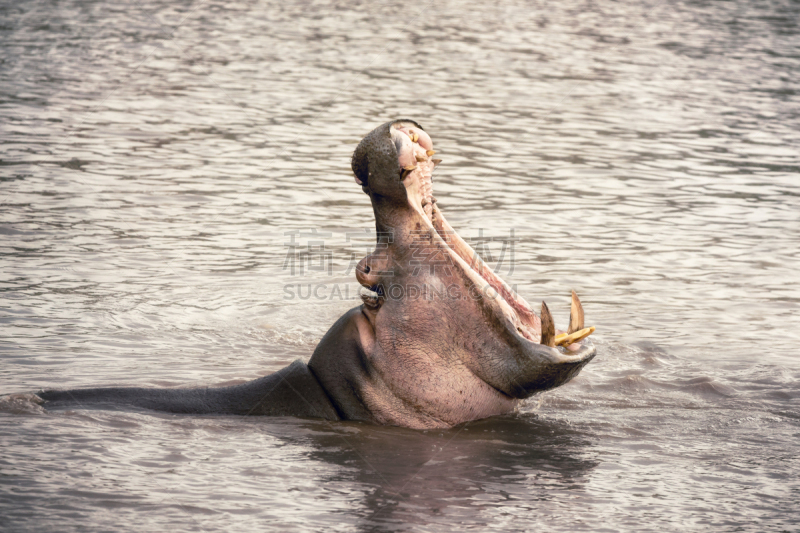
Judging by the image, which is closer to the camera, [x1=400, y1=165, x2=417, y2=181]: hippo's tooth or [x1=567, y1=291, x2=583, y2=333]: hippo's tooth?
[x1=400, y1=165, x2=417, y2=181]: hippo's tooth

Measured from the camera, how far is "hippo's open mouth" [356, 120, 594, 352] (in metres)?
5.07

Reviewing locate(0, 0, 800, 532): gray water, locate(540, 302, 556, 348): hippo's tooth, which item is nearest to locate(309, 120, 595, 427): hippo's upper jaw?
locate(540, 302, 556, 348): hippo's tooth

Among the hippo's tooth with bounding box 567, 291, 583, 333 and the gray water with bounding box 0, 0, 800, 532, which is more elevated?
the hippo's tooth with bounding box 567, 291, 583, 333

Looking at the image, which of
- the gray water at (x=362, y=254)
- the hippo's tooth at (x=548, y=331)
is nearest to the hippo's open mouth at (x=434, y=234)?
the hippo's tooth at (x=548, y=331)

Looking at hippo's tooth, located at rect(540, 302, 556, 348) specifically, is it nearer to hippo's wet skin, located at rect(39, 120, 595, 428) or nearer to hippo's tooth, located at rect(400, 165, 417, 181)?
hippo's wet skin, located at rect(39, 120, 595, 428)

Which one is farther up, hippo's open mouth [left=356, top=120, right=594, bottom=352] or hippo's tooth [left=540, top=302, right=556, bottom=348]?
hippo's open mouth [left=356, top=120, right=594, bottom=352]

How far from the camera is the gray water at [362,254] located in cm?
508

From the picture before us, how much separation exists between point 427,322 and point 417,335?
3.7 inches

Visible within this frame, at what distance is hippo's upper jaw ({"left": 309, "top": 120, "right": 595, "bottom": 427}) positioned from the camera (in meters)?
5.12

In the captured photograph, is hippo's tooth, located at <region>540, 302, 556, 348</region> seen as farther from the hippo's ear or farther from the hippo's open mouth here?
the hippo's ear

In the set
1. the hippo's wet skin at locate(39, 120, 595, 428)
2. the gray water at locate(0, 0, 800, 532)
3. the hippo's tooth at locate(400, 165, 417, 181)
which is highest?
the hippo's tooth at locate(400, 165, 417, 181)

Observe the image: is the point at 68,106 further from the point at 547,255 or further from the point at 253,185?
the point at 547,255

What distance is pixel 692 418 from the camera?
245 inches

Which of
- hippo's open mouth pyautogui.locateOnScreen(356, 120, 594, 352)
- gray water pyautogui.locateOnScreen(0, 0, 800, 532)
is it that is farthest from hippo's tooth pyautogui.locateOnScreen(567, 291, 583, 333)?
gray water pyautogui.locateOnScreen(0, 0, 800, 532)
